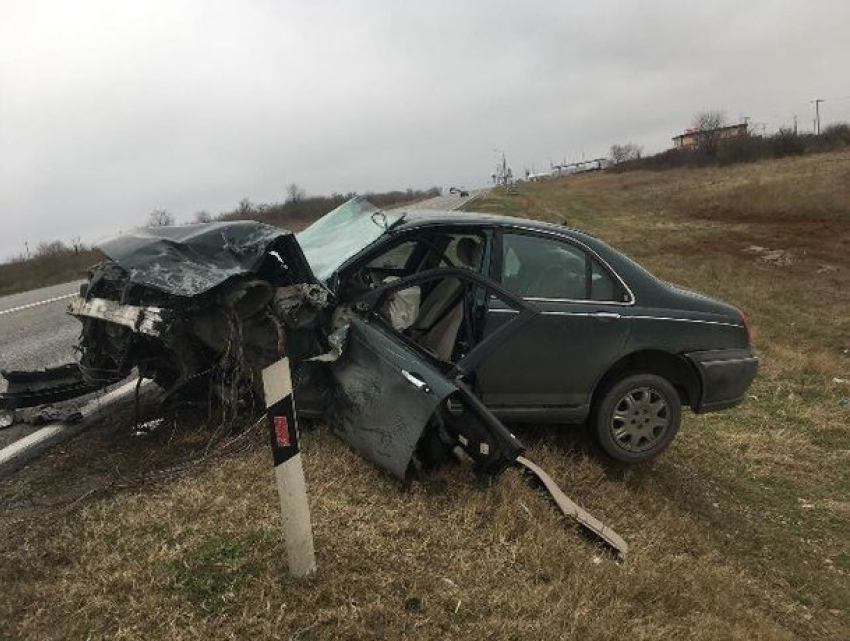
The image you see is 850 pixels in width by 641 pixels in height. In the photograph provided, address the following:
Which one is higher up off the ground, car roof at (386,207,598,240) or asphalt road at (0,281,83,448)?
car roof at (386,207,598,240)

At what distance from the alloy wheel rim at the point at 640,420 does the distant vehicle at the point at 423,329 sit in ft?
0.03

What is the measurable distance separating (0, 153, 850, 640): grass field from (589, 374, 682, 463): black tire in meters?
0.24

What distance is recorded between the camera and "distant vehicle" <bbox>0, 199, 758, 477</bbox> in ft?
13.4

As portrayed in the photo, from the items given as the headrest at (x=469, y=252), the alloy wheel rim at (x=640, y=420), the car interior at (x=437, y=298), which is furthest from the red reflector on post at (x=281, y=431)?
the alloy wheel rim at (x=640, y=420)

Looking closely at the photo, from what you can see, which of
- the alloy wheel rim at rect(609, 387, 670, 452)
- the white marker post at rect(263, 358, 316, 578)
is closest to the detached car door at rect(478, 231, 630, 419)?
the alloy wheel rim at rect(609, 387, 670, 452)

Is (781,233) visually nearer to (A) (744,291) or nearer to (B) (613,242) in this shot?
(B) (613,242)

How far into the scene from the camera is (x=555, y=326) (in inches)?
197

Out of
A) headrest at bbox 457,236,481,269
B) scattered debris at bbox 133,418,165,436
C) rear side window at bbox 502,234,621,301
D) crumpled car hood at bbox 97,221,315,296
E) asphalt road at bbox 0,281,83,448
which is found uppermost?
crumpled car hood at bbox 97,221,315,296

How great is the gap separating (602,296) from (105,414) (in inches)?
143

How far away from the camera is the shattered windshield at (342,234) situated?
15.9 ft

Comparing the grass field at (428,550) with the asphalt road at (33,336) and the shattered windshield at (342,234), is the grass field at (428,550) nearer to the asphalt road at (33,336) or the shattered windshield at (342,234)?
the shattered windshield at (342,234)

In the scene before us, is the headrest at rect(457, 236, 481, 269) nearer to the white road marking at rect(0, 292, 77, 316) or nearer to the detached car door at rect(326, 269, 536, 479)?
the detached car door at rect(326, 269, 536, 479)

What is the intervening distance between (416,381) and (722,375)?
109 inches

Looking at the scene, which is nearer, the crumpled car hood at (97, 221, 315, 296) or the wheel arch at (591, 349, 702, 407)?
the crumpled car hood at (97, 221, 315, 296)
